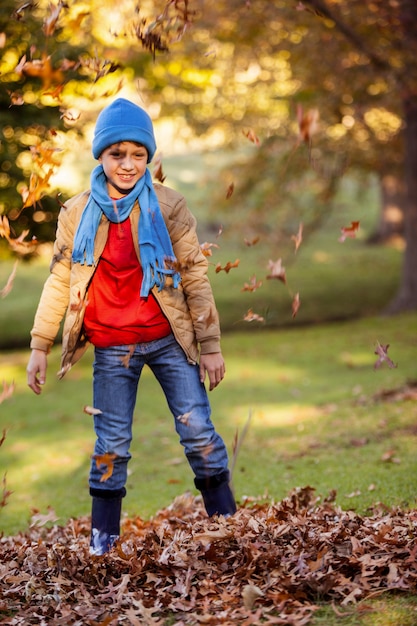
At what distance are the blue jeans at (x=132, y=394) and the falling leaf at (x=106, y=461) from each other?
0.04 metres

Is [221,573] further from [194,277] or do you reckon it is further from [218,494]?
[194,277]

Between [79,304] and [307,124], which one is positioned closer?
[307,124]

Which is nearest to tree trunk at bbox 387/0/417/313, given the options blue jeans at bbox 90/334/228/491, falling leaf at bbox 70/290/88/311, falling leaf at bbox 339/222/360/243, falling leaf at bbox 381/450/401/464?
falling leaf at bbox 381/450/401/464

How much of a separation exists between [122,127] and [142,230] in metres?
0.49

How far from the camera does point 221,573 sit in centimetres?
356

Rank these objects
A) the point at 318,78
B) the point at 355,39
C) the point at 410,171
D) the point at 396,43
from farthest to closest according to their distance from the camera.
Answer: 1. the point at 410,171
2. the point at 318,78
3. the point at 396,43
4. the point at 355,39

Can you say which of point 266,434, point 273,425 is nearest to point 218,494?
point 266,434

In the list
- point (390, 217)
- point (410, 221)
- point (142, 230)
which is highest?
point (390, 217)

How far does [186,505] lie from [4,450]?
3.76m

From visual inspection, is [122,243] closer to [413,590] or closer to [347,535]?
[347,535]

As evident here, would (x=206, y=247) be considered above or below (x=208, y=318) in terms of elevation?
above

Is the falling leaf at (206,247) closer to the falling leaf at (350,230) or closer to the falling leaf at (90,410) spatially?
the falling leaf at (350,230)

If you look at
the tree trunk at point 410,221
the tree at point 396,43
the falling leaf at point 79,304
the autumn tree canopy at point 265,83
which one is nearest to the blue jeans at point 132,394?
the falling leaf at point 79,304

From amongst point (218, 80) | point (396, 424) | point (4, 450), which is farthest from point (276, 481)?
point (218, 80)
